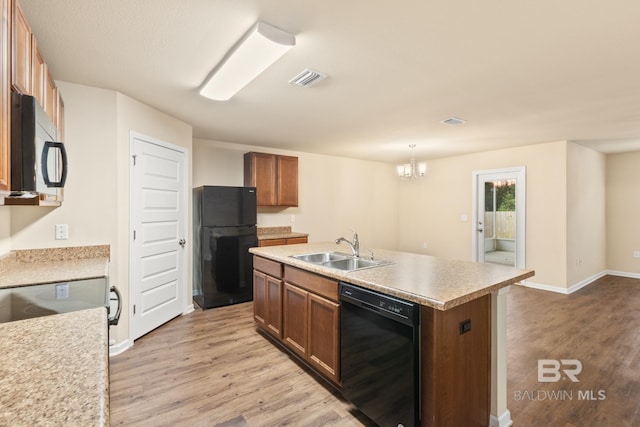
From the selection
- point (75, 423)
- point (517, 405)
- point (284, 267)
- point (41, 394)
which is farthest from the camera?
point (284, 267)

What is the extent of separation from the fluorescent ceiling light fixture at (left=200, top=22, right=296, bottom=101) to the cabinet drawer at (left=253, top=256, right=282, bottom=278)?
5.00 ft

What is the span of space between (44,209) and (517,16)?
11.7 ft

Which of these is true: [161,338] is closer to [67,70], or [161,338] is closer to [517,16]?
[67,70]

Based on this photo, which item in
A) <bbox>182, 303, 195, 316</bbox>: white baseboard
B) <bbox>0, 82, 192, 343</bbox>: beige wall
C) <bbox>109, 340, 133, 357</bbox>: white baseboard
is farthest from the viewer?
<bbox>182, 303, 195, 316</bbox>: white baseboard

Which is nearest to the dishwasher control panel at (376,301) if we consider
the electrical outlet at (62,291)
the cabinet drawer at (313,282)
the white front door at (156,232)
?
the cabinet drawer at (313,282)

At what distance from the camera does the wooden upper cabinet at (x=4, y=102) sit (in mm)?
1078

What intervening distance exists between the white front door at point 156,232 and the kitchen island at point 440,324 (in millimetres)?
1562

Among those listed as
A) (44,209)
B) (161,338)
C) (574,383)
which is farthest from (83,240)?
(574,383)

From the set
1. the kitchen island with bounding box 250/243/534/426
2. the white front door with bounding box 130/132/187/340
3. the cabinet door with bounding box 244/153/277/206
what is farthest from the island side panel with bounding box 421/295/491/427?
the cabinet door with bounding box 244/153/277/206

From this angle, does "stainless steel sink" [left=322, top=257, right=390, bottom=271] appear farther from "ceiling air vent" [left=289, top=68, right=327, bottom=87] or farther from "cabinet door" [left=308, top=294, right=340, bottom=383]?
"ceiling air vent" [left=289, top=68, right=327, bottom=87]

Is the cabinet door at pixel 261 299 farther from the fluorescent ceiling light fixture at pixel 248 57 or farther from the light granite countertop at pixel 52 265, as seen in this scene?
the fluorescent ceiling light fixture at pixel 248 57

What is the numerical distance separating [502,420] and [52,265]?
10.6 ft

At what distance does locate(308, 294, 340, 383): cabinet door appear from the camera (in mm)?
2113

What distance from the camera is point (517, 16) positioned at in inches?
66.9
